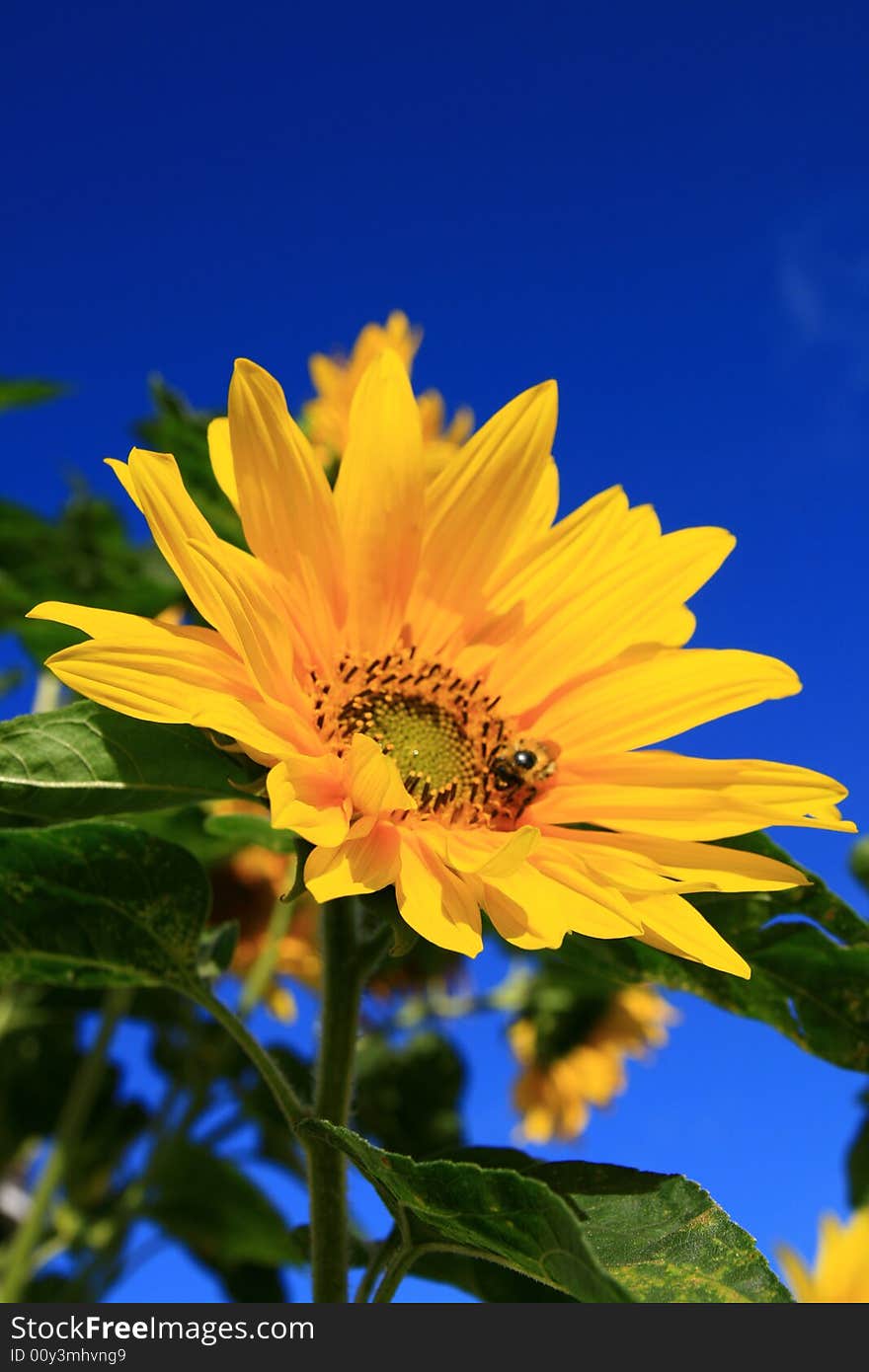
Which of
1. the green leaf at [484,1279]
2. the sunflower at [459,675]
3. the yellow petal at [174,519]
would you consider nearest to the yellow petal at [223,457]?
the sunflower at [459,675]

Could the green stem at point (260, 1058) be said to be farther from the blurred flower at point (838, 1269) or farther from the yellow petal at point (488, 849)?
the blurred flower at point (838, 1269)

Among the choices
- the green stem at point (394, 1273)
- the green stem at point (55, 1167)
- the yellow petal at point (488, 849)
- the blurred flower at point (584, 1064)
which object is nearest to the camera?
the yellow petal at point (488, 849)

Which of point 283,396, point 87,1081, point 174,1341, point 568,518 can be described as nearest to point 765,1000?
point 568,518

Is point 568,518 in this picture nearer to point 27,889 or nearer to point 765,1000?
point 765,1000

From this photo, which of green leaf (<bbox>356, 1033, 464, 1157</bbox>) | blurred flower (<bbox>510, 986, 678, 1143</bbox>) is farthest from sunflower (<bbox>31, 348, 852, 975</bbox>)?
blurred flower (<bbox>510, 986, 678, 1143</bbox>)

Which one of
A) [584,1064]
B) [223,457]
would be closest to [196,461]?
[223,457]

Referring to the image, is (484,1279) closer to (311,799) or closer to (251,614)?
(311,799)
